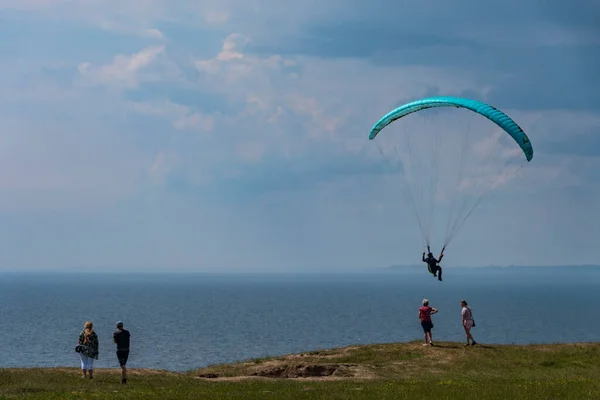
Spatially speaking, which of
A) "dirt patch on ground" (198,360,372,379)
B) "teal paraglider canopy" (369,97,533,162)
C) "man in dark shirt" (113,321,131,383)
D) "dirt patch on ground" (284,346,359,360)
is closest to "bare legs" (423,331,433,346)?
"dirt patch on ground" (284,346,359,360)

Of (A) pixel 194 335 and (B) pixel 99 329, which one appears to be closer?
(A) pixel 194 335

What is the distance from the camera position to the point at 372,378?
3359 cm

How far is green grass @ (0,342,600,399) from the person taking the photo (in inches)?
1055

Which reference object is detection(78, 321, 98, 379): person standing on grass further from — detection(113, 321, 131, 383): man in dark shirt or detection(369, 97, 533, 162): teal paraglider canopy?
detection(369, 97, 533, 162): teal paraglider canopy

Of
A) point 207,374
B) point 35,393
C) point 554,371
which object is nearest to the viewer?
point 35,393

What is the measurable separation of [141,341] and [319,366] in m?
54.3

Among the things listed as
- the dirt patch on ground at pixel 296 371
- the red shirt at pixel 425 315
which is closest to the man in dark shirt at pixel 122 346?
the dirt patch on ground at pixel 296 371

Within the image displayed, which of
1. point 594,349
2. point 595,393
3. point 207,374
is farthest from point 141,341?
point 595,393

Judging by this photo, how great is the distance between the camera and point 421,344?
41219 mm

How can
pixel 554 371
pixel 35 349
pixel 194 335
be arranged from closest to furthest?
pixel 554 371, pixel 35 349, pixel 194 335

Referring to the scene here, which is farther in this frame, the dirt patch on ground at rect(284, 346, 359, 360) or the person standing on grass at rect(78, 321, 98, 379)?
the dirt patch on ground at rect(284, 346, 359, 360)

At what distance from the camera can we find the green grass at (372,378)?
26.8 metres

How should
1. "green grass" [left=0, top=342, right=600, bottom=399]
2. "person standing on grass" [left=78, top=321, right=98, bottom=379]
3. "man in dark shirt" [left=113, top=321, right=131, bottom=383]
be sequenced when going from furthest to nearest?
"person standing on grass" [left=78, top=321, right=98, bottom=379] < "man in dark shirt" [left=113, top=321, right=131, bottom=383] < "green grass" [left=0, top=342, right=600, bottom=399]

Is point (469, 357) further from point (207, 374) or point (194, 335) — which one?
point (194, 335)
